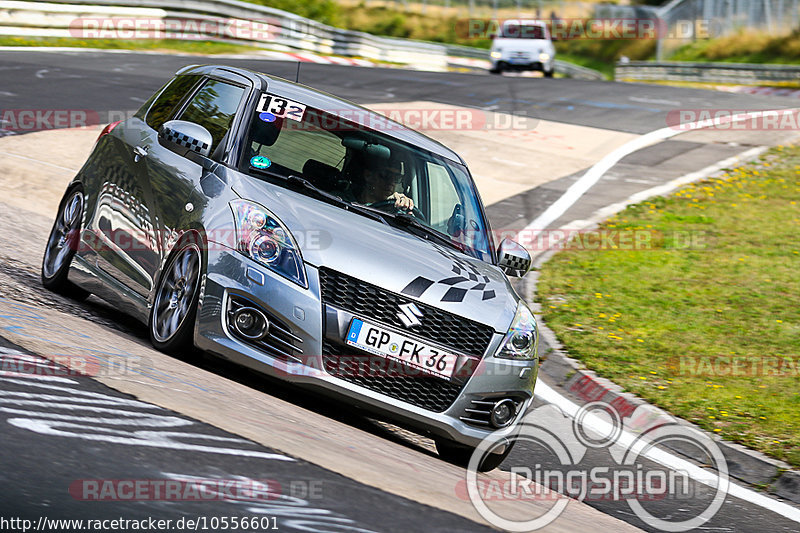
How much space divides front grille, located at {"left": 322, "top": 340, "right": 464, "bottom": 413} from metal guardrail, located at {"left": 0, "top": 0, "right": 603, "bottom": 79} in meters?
22.2

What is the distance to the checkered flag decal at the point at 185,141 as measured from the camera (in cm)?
627

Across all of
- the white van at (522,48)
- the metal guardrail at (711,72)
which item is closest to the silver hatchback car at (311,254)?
the white van at (522,48)

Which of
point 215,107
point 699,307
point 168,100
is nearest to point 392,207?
point 215,107

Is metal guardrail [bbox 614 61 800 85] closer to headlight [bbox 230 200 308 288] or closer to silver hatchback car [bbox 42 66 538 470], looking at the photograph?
silver hatchback car [bbox 42 66 538 470]

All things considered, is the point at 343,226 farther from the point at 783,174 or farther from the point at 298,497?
the point at 783,174

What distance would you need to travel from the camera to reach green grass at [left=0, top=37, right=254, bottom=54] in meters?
25.0

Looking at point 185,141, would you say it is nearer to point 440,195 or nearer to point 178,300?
point 178,300

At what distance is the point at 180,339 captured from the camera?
5.71 metres

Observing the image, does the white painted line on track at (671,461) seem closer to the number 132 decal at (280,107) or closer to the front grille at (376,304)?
the front grille at (376,304)

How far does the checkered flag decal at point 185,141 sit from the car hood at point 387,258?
0.46 meters

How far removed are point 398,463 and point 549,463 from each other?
1962mm

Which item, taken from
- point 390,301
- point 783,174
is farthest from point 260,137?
point 783,174

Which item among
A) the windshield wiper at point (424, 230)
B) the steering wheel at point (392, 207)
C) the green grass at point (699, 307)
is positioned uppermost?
the steering wheel at point (392, 207)

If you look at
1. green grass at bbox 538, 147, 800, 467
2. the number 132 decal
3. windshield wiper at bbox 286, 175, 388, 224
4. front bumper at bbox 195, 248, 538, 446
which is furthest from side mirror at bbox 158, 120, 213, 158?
green grass at bbox 538, 147, 800, 467
